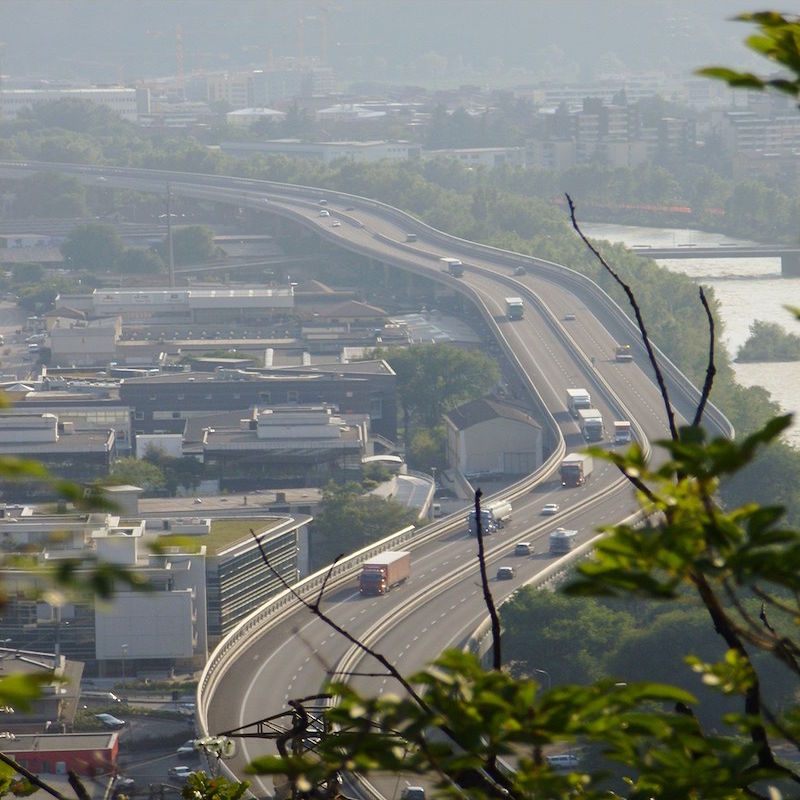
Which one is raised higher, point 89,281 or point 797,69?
point 797,69

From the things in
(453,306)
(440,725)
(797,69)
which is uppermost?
(797,69)

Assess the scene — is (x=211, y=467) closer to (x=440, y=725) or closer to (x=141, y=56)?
(x=440, y=725)

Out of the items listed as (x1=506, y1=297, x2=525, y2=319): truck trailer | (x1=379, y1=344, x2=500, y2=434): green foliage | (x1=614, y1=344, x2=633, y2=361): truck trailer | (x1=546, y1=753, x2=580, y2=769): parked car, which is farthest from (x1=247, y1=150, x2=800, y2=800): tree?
(x1=506, y1=297, x2=525, y2=319): truck trailer

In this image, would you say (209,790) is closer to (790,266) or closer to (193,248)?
(790,266)

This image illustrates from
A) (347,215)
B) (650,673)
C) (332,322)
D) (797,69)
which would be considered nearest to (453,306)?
(332,322)

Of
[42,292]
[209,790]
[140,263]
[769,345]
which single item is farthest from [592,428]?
[140,263]

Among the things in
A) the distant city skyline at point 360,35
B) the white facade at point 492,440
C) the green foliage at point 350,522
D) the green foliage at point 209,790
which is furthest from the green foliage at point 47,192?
the distant city skyline at point 360,35
